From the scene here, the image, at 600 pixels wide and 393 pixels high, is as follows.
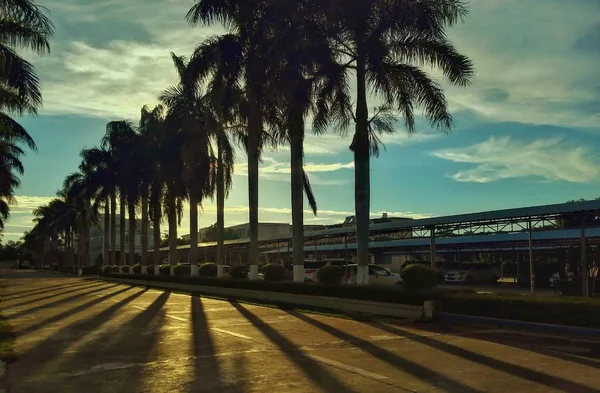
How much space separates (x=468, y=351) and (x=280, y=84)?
41.5ft

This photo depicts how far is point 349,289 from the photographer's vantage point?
1925 centimetres

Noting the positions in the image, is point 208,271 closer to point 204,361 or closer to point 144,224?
point 144,224

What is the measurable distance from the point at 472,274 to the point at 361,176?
21972 mm

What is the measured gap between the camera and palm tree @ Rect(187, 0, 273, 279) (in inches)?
935

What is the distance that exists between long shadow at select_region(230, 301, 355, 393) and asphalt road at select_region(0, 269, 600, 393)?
0.05ft

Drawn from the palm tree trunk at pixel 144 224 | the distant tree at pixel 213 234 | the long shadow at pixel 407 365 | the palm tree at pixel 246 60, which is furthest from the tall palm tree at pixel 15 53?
the distant tree at pixel 213 234

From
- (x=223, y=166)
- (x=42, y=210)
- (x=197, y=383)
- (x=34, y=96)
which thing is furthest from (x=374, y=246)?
(x=42, y=210)

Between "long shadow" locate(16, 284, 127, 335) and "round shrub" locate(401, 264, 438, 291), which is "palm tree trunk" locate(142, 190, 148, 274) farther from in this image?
"round shrub" locate(401, 264, 438, 291)

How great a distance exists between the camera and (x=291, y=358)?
394 inches

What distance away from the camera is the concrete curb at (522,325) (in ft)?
39.2

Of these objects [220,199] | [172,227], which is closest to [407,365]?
[220,199]

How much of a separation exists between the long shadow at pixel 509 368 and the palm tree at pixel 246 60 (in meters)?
14.1

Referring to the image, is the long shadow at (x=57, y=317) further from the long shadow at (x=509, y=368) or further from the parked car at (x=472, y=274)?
the parked car at (x=472, y=274)

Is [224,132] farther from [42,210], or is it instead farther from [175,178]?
[42,210]
